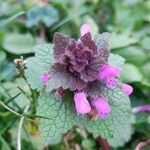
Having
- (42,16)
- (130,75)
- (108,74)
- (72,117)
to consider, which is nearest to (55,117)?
(72,117)

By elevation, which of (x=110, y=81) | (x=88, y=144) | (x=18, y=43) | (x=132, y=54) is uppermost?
(x=18, y=43)

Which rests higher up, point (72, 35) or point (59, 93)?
point (72, 35)

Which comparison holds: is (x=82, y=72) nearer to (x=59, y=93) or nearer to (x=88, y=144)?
(x=59, y=93)

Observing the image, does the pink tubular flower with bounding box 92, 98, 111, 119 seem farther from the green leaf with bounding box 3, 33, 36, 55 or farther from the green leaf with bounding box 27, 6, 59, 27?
the green leaf with bounding box 27, 6, 59, 27

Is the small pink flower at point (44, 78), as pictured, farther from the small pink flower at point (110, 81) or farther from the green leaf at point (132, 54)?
the green leaf at point (132, 54)

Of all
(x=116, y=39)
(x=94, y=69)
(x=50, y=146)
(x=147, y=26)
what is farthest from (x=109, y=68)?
(x=147, y=26)

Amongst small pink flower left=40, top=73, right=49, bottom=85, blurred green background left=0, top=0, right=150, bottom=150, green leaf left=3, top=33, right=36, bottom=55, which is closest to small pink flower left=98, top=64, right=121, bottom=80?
small pink flower left=40, top=73, right=49, bottom=85

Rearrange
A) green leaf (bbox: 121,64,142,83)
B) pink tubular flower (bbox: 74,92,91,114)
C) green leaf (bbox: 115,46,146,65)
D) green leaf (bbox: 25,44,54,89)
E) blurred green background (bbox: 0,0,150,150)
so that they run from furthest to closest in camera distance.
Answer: green leaf (bbox: 115,46,146,65) < green leaf (bbox: 121,64,142,83) < blurred green background (bbox: 0,0,150,150) < green leaf (bbox: 25,44,54,89) < pink tubular flower (bbox: 74,92,91,114)
